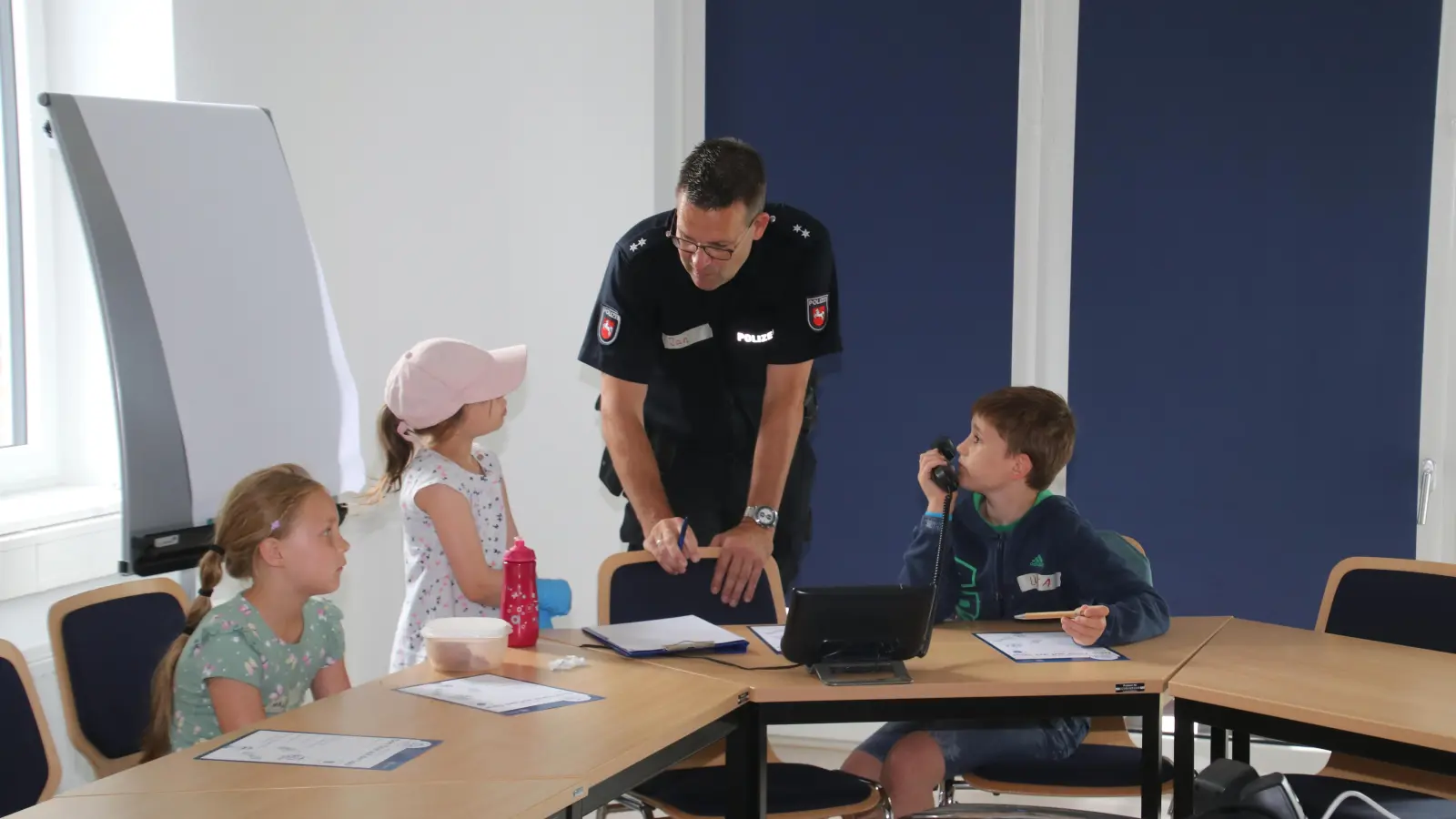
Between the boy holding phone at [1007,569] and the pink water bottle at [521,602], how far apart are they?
0.79m

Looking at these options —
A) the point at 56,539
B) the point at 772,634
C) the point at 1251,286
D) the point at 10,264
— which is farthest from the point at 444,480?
the point at 1251,286

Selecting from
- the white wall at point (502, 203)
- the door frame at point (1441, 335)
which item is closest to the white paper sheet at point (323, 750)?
the white wall at point (502, 203)

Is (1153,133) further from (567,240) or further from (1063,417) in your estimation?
(567,240)

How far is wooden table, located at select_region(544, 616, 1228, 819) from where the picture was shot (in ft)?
7.88

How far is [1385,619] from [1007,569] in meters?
0.88

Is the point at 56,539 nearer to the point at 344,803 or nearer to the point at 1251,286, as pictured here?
the point at 344,803

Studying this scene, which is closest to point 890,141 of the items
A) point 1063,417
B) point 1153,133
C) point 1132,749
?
point 1153,133

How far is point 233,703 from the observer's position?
237 centimetres

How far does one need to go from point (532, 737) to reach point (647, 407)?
1.45 m

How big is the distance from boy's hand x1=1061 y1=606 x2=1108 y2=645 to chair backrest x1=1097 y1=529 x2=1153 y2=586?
0.22 metres

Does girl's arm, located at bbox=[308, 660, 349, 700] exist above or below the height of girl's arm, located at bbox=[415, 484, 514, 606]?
below

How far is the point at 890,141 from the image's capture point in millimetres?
4543

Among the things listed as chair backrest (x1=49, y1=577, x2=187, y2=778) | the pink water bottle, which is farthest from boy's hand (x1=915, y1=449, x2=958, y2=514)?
chair backrest (x1=49, y1=577, x2=187, y2=778)

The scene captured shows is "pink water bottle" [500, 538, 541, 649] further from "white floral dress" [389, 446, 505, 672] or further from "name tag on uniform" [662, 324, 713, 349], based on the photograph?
"name tag on uniform" [662, 324, 713, 349]
